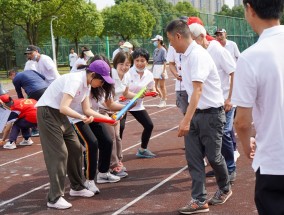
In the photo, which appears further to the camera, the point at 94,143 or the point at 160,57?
the point at 160,57

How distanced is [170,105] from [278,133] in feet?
38.5

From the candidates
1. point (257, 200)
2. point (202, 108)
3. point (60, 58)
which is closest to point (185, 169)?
point (202, 108)

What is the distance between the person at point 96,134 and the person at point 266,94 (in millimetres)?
2838

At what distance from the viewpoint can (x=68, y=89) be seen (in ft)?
16.5

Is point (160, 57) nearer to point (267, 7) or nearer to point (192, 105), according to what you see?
point (192, 105)

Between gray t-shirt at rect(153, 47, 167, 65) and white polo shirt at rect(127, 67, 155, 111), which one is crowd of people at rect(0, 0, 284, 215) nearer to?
white polo shirt at rect(127, 67, 155, 111)

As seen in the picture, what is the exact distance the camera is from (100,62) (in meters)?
5.27

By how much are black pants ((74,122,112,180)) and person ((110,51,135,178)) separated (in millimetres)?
374

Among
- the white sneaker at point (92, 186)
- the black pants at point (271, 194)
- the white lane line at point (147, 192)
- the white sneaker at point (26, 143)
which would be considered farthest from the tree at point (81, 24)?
the black pants at point (271, 194)

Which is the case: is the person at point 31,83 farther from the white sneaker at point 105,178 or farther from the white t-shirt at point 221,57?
the white t-shirt at point 221,57

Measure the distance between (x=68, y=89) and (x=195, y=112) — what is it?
4.41 feet

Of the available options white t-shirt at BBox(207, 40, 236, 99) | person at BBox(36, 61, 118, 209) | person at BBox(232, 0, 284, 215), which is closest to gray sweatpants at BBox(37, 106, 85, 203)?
person at BBox(36, 61, 118, 209)

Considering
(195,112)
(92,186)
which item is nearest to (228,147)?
(195,112)

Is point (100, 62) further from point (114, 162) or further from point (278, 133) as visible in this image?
point (278, 133)
